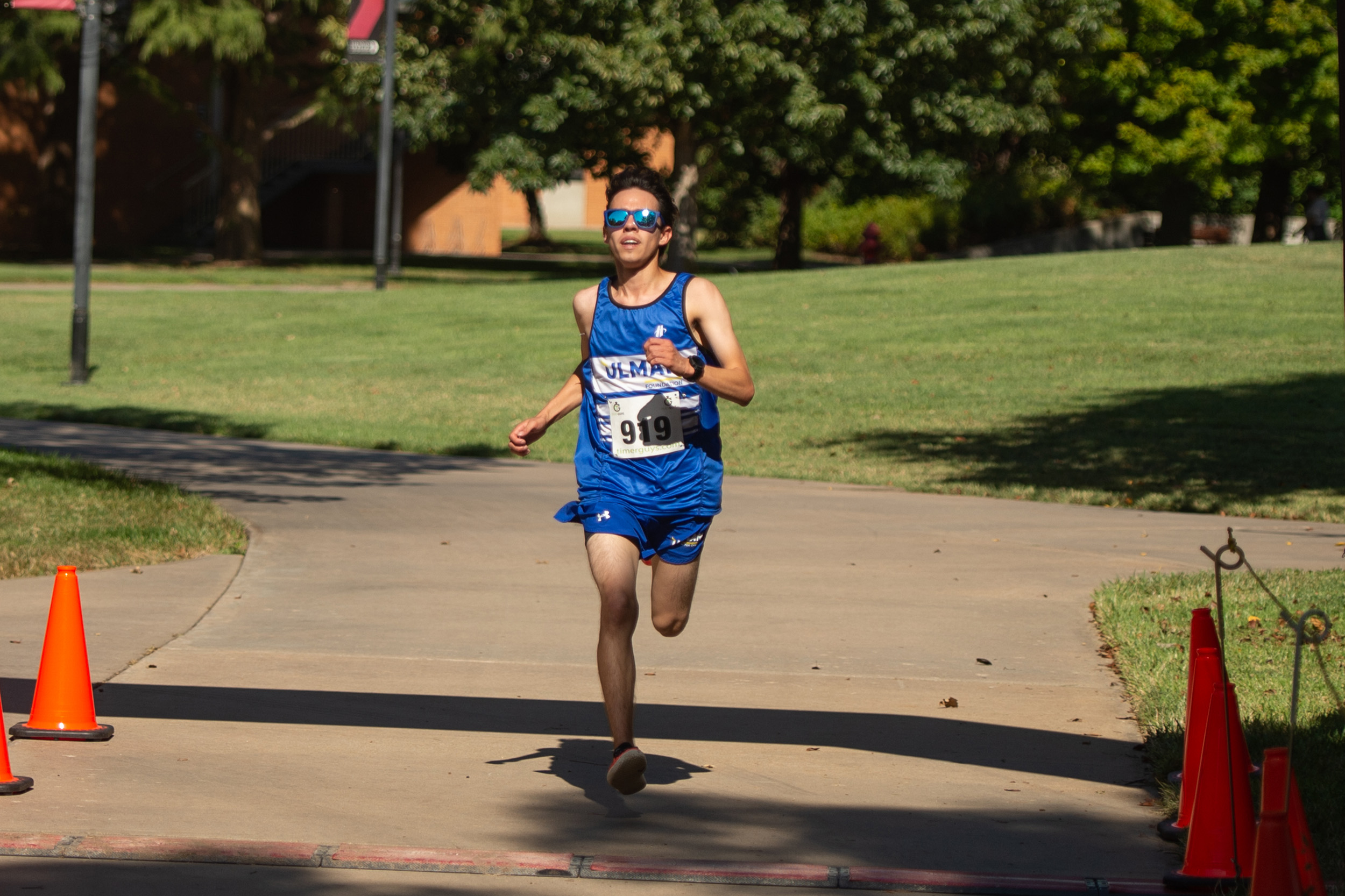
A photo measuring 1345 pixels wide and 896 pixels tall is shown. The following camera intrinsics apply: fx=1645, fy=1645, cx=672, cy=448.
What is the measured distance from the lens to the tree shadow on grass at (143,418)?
16.1 metres

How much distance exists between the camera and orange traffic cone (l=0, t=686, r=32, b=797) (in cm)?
485

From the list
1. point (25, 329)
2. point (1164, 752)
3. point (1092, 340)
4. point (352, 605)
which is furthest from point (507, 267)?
point (1164, 752)

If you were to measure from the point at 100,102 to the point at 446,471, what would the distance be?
121 feet

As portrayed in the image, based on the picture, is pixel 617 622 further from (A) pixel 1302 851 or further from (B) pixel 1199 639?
(A) pixel 1302 851

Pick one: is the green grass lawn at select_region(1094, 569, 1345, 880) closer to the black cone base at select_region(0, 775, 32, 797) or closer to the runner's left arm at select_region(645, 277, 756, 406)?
the runner's left arm at select_region(645, 277, 756, 406)

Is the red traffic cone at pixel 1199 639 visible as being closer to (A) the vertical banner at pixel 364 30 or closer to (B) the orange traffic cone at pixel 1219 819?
(B) the orange traffic cone at pixel 1219 819

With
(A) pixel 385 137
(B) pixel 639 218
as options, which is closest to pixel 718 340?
(B) pixel 639 218

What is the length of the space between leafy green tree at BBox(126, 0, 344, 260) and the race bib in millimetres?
32942

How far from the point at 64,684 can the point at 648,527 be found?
2054 mm

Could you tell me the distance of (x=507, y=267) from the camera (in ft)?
147

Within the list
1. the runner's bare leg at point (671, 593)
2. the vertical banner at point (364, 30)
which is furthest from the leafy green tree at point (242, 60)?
the runner's bare leg at point (671, 593)

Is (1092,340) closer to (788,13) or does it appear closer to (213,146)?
(788,13)

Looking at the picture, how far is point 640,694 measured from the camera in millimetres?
6449

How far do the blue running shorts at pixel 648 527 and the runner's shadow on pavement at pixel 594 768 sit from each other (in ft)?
2.25
